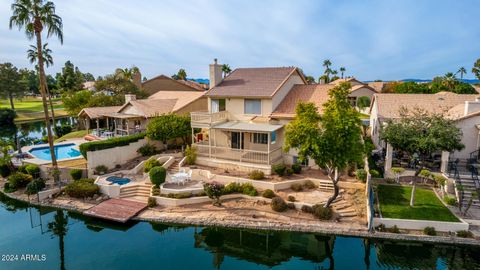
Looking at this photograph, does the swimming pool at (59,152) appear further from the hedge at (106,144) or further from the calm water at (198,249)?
the calm water at (198,249)

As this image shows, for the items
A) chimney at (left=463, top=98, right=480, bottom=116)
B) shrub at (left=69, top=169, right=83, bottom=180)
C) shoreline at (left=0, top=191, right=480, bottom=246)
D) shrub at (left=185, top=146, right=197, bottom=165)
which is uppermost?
chimney at (left=463, top=98, right=480, bottom=116)

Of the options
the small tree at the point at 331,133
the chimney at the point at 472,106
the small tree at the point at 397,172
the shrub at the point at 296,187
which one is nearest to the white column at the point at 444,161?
the small tree at the point at 397,172

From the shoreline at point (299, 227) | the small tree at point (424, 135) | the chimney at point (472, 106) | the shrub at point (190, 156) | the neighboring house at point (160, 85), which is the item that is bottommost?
the shoreline at point (299, 227)

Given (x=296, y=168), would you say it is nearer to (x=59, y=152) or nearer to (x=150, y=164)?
(x=150, y=164)

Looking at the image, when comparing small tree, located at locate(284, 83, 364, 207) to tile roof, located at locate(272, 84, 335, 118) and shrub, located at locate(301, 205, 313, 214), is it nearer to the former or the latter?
shrub, located at locate(301, 205, 313, 214)

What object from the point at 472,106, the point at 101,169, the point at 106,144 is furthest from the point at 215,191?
the point at 472,106

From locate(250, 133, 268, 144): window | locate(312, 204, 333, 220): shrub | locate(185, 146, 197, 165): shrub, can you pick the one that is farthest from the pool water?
locate(312, 204, 333, 220): shrub
